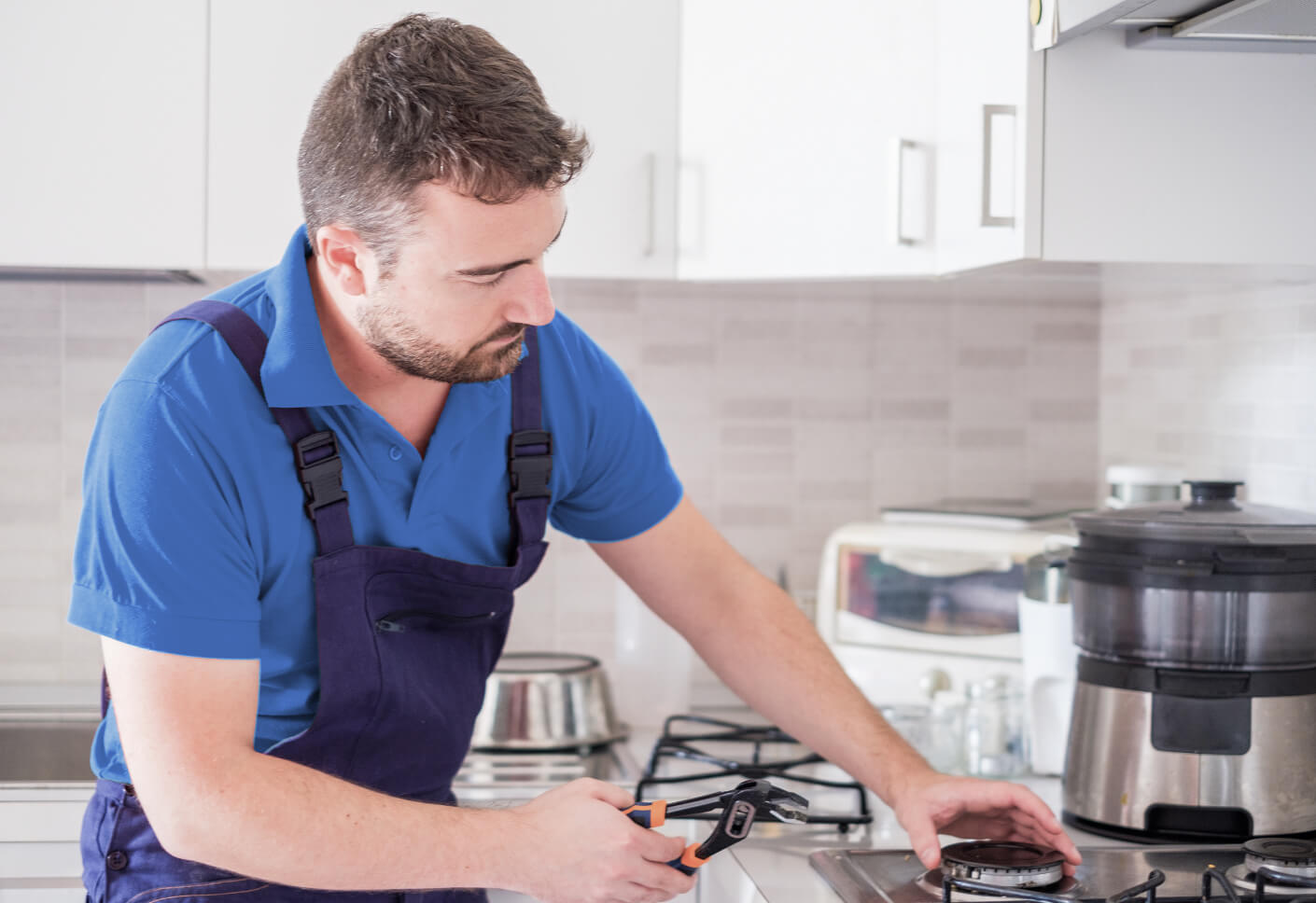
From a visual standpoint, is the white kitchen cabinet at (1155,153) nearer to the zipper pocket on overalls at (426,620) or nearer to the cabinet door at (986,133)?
the cabinet door at (986,133)

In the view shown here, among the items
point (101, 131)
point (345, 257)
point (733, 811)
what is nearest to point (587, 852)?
point (733, 811)

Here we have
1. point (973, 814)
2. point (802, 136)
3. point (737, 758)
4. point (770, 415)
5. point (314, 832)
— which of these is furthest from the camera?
point (770, 415)

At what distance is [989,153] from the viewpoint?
1.35 meters

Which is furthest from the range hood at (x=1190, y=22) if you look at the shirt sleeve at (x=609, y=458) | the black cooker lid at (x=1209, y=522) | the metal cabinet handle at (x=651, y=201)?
→ the metal cabinet handle at (x=651, y=201)

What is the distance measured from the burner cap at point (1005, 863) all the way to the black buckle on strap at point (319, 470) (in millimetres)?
597

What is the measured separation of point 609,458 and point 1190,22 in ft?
2.19

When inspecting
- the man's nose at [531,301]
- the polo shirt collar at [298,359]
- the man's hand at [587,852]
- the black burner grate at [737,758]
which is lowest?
the black burner grate at [737,758]

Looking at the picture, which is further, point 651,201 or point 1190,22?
point 651,201

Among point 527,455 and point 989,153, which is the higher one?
point 989,153

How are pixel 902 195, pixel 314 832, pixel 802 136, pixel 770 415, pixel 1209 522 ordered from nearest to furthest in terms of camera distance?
pixel 314 832
pixel 1209 522
pixel 902 195
pixel 802 136
pixel 770 415

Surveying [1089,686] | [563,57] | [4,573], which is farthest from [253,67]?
[1089,686]

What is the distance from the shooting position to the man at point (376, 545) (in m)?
0.94

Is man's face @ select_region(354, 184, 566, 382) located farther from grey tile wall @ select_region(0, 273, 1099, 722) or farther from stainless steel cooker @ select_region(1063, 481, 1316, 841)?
grey tile wall @ select_region(0, 273, 1099, 722)

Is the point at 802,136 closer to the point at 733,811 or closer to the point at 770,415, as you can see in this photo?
the point at 770,415
